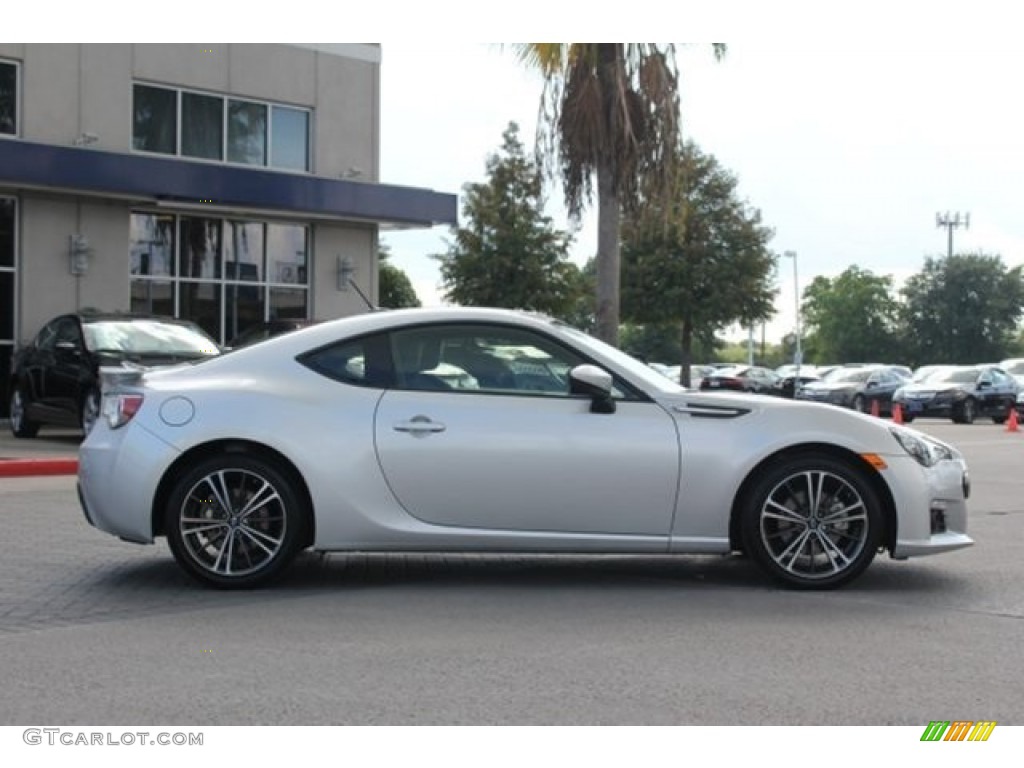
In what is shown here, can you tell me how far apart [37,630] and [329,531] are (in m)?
1.50

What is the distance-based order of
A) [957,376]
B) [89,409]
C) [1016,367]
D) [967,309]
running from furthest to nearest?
1. [967,309]
2. [1016,367]
3. [957,376]
4. [89,409]

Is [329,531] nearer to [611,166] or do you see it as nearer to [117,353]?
[117,353]

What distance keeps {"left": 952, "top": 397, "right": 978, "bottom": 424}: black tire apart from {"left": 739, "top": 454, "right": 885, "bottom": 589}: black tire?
2635cm

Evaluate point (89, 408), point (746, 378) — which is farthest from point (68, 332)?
point (746, 378)

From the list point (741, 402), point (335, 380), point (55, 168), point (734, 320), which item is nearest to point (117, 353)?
point (55, 168)

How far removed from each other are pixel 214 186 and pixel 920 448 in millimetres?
16656

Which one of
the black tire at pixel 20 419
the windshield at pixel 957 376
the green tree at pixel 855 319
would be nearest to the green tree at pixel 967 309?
the green tree at pixel 855 319

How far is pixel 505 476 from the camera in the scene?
22.7ft

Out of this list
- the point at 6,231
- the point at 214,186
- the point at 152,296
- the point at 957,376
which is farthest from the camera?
the point at 957,376

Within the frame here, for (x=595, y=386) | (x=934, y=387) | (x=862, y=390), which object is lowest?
(x=862, y=390)

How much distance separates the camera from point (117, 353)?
1609 centimetres

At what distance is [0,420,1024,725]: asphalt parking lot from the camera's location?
476 centimetres

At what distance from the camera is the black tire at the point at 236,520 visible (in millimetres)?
6926

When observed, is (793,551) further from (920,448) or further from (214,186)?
(214,186)
